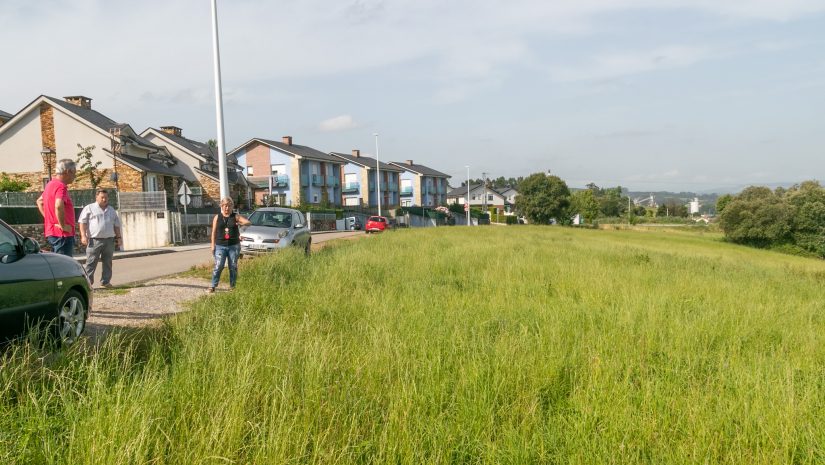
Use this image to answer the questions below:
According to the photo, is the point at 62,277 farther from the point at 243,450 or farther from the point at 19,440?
the point at 243,450

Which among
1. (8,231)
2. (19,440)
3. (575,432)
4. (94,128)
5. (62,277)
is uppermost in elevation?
(94,128)

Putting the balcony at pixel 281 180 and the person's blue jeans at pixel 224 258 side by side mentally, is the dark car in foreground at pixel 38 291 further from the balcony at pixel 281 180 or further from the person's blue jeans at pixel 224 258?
the balcony at pixel 281 180

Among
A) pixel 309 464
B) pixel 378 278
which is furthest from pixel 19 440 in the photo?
pixel 378 278

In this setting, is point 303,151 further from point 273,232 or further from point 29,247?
point 29,247

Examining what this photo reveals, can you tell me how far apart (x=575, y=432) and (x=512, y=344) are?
5.00 ft

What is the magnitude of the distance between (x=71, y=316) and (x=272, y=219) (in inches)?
421

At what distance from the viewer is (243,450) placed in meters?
2.82

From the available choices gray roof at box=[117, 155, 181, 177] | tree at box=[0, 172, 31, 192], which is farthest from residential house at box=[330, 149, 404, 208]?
tree at box=[0, 172, 31, 192]

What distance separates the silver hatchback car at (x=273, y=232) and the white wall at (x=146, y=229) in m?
12.5

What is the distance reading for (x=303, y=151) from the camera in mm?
67312

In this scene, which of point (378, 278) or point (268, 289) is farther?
point (378, 278)

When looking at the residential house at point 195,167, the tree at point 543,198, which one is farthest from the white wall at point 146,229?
the tree at point 543,198

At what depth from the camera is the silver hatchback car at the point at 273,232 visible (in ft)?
49.1

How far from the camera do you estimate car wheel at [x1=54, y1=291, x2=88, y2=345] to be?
213 inches
